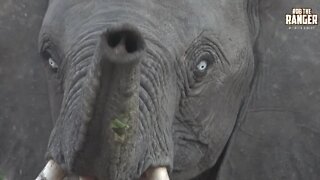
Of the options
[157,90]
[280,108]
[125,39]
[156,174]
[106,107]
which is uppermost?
[125,39]

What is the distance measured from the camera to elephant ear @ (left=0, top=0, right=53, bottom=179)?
3656 mm

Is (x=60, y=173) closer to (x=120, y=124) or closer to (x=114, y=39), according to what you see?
(x=120, y=124)

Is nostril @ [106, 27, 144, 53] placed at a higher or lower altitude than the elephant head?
higher

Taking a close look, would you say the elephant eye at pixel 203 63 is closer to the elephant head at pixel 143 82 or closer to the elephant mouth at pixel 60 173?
the elephant head at pixel 143 82

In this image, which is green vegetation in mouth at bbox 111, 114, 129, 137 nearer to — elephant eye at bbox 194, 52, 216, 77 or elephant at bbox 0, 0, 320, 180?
elephant at bbox 0, 0, 320, 180

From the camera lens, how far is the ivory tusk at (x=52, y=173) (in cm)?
303

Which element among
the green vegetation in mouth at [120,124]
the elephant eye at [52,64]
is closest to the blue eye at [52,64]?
the elephant eye at [52,64]

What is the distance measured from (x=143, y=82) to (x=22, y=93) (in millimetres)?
762

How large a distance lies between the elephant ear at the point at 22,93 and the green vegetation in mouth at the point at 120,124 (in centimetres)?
87

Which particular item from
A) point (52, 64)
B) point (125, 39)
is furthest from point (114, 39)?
point (52, 64)

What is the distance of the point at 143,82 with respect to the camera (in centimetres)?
301

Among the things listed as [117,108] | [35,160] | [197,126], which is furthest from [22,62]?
[117,108]

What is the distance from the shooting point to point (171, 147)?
319 cm

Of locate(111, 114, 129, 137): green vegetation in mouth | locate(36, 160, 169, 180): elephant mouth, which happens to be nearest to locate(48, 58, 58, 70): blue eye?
locate(36, 160, 169, 180): elephant mouth
